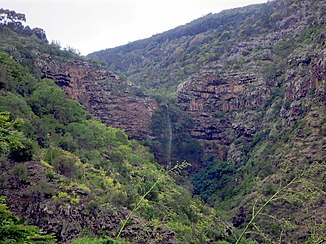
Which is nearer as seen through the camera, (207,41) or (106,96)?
(106,96)

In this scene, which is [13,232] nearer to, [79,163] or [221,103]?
[79,163]

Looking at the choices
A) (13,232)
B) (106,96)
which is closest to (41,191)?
(13,232)

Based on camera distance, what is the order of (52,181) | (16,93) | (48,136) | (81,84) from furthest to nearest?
(81,84)
(16,93)
(48,136)
(52,181)

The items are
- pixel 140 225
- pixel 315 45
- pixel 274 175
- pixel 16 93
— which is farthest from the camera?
pixel 315 45

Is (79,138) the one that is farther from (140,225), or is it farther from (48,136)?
(140,225)

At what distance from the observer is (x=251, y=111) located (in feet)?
194

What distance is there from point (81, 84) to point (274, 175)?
82.6 ft

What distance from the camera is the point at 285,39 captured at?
64.6m

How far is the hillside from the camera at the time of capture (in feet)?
135

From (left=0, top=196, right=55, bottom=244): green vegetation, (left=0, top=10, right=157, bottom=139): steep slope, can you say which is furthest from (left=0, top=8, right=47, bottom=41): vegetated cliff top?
(left=0, top=196, right=55, bottom=244): green vegetation

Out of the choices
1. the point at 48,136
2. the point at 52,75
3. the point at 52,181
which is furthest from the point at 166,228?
the point at 52,75

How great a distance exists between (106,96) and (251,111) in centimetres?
1741

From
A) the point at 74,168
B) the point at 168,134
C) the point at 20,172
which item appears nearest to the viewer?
the point at 20,172

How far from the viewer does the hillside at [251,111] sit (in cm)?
4119
